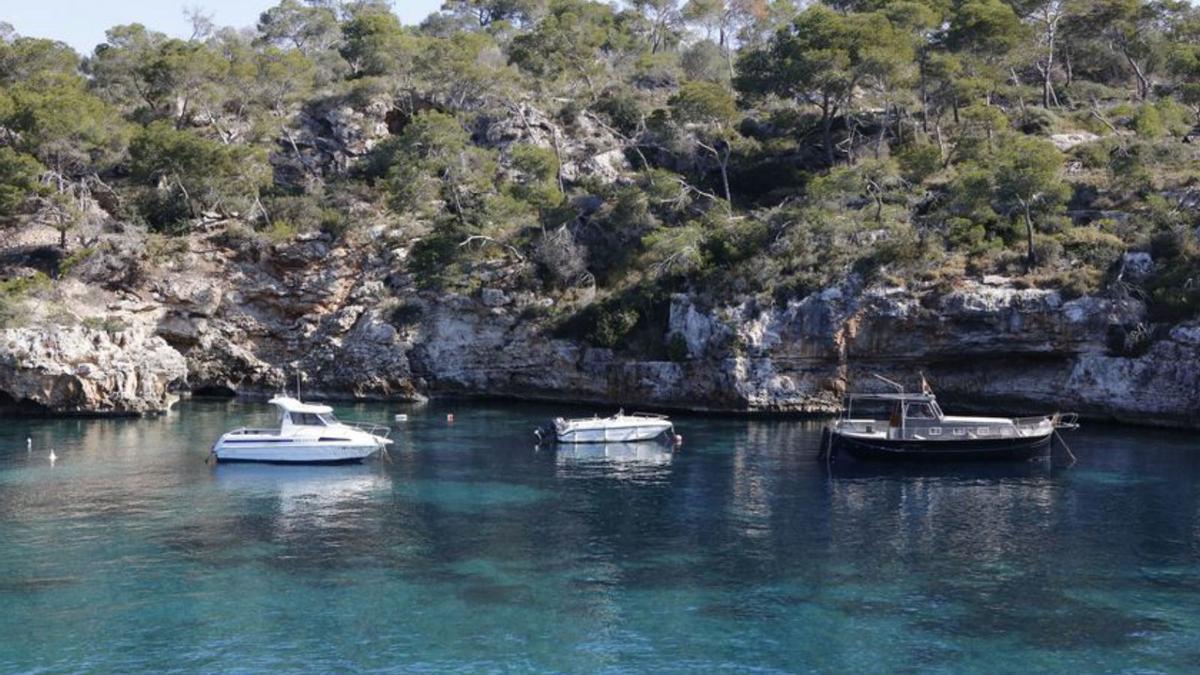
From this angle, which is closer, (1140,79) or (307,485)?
(307,485)

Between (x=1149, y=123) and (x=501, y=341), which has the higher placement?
(x=1149, y=123)

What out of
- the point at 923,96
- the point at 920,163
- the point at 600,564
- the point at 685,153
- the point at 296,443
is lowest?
the point at 600,564

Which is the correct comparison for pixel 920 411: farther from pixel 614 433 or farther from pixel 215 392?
pixel 215 392

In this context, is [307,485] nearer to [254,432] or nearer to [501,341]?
[254,432]

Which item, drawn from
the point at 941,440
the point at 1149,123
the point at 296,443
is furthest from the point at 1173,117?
the point at 296,443

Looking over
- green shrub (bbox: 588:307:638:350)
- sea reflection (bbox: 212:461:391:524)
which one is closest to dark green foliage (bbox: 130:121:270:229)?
green shrub (bbox: 588:307:638:350)

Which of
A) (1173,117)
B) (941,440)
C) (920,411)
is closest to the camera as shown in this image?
(941,440)

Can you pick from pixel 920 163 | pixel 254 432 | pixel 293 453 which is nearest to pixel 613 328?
pixel 920 163

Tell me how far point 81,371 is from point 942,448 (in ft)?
153

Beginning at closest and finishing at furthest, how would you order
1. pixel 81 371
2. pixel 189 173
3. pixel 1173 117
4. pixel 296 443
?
pixel 296 443
pixel 81 371
pixel 1173 117
pixel 189 173

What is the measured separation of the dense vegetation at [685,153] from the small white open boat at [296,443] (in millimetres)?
22421

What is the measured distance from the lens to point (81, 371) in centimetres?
6078

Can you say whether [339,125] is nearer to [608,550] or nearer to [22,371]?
[22,371]

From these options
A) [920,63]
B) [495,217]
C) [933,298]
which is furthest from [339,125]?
[933,298]
